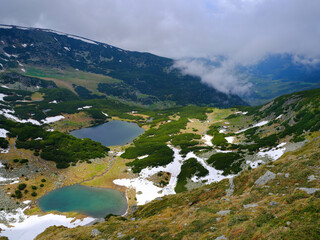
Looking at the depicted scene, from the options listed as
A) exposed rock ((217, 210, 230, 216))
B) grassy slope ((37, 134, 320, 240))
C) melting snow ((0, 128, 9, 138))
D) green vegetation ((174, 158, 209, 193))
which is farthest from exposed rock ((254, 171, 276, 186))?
melting snow ((0, 128, 9, 138))

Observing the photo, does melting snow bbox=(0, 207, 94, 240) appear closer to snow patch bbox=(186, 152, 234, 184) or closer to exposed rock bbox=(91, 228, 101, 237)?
exposed rock bbox=(91, 228, 101, 237)

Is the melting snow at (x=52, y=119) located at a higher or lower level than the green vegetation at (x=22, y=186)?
higher

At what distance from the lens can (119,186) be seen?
197ft

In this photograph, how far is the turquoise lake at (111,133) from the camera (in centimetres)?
13857

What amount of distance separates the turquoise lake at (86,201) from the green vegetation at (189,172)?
16943 millimetres

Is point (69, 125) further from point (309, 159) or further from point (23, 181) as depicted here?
point (309, 159)

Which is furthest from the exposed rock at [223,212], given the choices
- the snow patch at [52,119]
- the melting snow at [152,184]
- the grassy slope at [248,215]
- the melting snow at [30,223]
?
the snow patch at [52,119]

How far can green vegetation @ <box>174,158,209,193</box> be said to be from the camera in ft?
181

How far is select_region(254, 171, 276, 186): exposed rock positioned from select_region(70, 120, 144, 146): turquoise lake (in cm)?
11377

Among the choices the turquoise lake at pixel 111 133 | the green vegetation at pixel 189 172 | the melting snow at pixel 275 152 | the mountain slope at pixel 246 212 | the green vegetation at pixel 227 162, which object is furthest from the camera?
the turquoise lake at pixel 111 133

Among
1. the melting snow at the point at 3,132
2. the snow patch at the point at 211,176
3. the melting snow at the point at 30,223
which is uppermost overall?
the melting snow at the point at 3,132

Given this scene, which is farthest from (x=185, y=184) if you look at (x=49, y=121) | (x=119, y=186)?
(x=49, y=121)

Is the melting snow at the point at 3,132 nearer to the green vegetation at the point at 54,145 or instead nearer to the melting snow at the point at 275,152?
the green vegetation at the point at 54,145

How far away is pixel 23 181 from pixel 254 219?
222 ft
